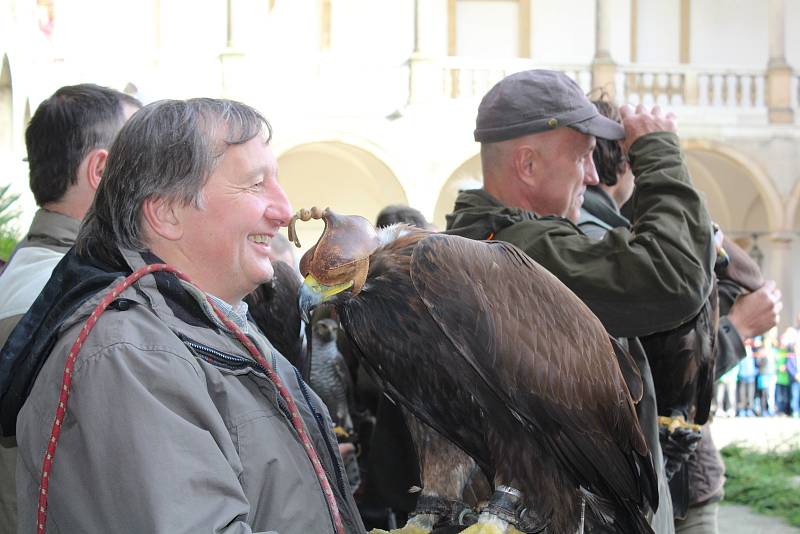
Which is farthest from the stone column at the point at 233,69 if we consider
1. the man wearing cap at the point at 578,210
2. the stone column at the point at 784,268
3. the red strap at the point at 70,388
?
the red strap at the point at 70,388

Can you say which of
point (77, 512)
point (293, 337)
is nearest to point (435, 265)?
point (77, 512)

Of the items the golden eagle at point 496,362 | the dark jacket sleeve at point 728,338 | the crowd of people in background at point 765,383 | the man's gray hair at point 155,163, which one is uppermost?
the man's gray hair at point 155,163

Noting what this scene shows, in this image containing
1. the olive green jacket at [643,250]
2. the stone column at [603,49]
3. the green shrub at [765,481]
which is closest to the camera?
the olive green jacket at [643,250]

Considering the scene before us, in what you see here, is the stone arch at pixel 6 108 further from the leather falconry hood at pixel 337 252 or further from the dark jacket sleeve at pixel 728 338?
the leather falconry hood at pixel 337 252

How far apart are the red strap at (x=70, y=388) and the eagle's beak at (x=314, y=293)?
0.14 metres

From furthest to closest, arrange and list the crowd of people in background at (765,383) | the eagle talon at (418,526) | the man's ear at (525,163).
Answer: the crowd of people in background at (765,383)
the man's ear at (525,163)
the eagle talon at (418,526)

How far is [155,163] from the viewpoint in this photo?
200cm

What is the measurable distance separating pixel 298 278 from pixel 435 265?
7.11 ft

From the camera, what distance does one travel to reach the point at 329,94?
21062 millimetres

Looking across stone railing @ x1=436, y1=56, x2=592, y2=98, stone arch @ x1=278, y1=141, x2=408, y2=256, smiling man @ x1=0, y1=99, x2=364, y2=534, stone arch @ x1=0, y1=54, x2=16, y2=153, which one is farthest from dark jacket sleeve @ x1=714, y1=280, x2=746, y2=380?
stone arch @ x1=278, y1=141, x2=408, y2=256

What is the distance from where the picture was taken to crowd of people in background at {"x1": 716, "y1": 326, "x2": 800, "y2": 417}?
62.6 ft

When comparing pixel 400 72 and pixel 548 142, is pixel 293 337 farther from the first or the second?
pixel 400 72

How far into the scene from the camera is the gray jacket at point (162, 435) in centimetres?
166

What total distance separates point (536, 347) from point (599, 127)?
92 cm
